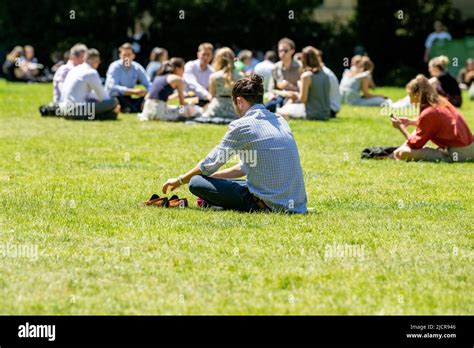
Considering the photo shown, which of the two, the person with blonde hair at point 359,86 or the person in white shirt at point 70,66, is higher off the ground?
the person in white shirt at point 70,66

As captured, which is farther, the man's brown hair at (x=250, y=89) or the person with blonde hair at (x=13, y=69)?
the person with blonde hair at (x=13, y=69)

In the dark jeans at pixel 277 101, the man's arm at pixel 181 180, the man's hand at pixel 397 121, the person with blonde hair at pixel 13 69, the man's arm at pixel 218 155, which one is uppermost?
the man's arm at pixel 218 155

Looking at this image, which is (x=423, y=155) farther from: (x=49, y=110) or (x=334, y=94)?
(x=49, y=110)

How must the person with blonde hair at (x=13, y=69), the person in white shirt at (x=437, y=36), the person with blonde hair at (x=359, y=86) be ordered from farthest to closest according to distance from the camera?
the person with blonde hair at (x=13, y=69) < the person in white shirt at (x=437, y=36) < the person with blonde hair at (x=359, y=86)

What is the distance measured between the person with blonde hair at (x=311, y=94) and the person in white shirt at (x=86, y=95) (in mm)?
3267

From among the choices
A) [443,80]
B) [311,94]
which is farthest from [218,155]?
[443,80]

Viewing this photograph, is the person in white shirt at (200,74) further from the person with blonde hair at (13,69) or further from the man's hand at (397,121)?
the person with blonde hair at (13,69)

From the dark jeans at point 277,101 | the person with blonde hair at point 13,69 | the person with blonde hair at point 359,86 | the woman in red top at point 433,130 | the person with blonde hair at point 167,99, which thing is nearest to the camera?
the woman in red top at point 433,130

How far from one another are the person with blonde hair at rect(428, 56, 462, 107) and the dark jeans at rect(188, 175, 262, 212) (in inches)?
472

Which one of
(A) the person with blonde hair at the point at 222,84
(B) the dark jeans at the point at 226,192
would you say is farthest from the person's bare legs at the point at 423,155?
(A) the person with blonde hair at the point at 222,84

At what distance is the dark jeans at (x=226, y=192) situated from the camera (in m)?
9.84

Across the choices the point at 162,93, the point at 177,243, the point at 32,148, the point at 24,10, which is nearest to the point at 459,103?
the point at 162,93

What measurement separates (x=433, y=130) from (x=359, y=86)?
37.7 feet
